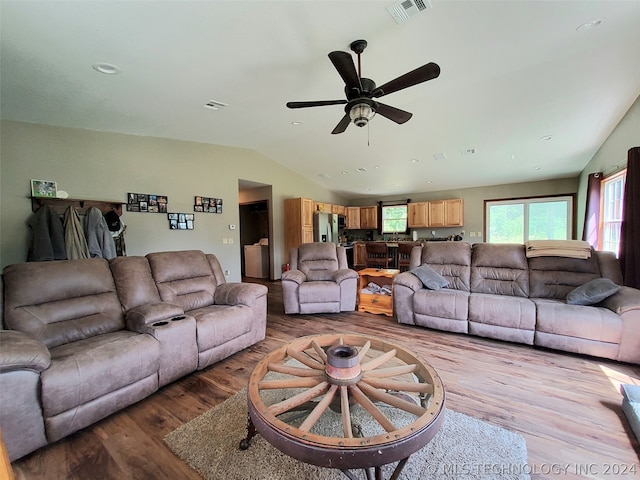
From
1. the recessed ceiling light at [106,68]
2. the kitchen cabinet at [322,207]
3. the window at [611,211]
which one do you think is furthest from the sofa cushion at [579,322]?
the kitchen cabinet at [322,207]

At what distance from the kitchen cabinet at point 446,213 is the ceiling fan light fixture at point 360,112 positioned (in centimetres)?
618

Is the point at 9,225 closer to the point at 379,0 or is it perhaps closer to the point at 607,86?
the point at 379,0

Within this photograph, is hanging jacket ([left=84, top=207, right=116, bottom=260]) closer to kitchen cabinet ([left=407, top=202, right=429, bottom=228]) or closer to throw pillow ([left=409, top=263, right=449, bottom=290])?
throw pillow ([left=409, top=263, right=449, bottom=290])

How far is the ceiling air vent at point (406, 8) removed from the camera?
6.49 feet

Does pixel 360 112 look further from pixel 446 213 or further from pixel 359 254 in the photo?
pixel 359 254

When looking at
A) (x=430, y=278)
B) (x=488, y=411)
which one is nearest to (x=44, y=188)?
(x=430, y=278)

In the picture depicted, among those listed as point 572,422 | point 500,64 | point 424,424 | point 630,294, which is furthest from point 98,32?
point 630,294

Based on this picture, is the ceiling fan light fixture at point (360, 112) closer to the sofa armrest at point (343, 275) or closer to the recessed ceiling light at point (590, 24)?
the recessed ceiling light at point (590, 24)

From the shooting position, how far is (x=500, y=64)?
2.72 meters

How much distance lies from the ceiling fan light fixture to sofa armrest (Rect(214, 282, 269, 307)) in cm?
201

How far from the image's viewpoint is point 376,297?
4113 millimetres

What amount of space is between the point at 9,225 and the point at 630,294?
6.57 metres

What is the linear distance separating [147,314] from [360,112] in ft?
8.23

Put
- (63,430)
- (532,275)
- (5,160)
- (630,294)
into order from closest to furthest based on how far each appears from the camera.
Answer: (63,430) → (630,294) → (5,160) → (532,275)
